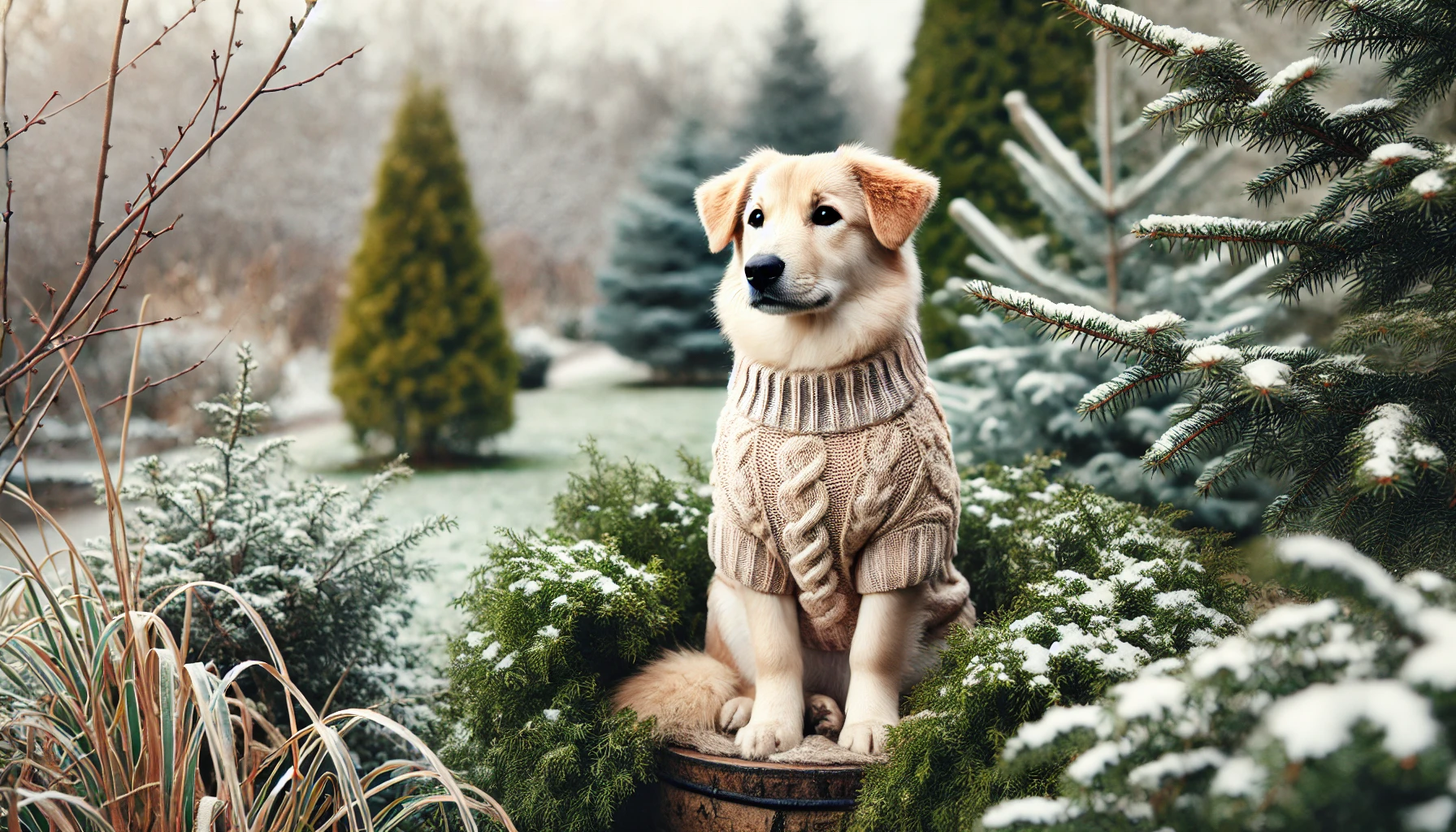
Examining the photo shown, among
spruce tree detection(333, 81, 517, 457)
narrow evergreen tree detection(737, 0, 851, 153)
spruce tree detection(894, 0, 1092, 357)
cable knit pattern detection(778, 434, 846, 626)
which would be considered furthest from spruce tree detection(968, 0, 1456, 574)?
narrow evergreen tree detection(737, 0, 851, 153)

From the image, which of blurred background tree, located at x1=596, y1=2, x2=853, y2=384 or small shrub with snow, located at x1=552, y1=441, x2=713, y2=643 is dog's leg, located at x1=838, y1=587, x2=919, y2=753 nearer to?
small shrub with snow, located at x1=552, y1=441, x2=713, y2=643

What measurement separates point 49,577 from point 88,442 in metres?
3.09

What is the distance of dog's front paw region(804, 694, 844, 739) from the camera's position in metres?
2.29

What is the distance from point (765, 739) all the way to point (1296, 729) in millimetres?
1352

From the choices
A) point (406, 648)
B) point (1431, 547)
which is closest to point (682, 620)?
point (406, 648)

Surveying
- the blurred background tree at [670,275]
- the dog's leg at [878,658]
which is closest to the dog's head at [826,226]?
the dog's leg at [878,658]

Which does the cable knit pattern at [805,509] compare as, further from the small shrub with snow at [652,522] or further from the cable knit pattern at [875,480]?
the small shrub with snow at [652,522]

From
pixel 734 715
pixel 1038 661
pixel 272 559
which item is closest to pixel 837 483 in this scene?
pixel 1038 661

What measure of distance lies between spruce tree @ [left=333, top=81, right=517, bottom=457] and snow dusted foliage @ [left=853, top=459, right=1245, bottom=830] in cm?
445

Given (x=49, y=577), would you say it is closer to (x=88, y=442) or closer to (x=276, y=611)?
(x=276, y=611)

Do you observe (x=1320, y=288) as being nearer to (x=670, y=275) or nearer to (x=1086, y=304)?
(x=1086, y=304)

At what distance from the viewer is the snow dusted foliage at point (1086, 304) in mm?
3801

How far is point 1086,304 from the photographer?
3.78 metres

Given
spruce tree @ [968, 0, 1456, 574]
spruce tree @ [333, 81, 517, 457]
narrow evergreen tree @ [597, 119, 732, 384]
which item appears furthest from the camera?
narrow evergreen tree @ [597, 119, 732, 384]
